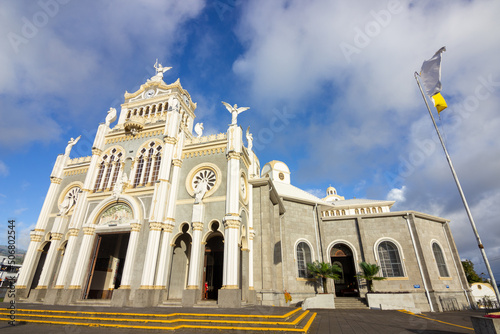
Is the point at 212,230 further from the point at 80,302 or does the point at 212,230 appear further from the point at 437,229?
the point at 437,229

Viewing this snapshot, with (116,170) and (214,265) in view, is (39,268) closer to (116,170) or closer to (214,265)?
(116,170)

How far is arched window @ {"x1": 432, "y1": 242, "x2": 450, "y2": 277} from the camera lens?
22.1m

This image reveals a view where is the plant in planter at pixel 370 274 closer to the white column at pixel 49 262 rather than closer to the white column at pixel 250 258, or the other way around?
the white column at pixel 250 258

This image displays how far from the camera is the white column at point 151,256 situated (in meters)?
15.3

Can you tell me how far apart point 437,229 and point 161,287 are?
998 inches

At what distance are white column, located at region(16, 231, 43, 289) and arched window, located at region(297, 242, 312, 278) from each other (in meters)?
21.9

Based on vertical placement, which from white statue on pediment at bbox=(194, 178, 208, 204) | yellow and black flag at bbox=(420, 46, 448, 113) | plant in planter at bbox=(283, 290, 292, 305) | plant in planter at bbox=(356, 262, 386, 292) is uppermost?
yellow and black flag at bbox=(420, 46, 448, 113)

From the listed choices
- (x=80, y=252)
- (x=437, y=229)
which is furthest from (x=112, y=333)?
(x=437, y=229)

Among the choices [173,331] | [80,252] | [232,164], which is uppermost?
[232,164]

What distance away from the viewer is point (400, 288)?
21062 millimetres

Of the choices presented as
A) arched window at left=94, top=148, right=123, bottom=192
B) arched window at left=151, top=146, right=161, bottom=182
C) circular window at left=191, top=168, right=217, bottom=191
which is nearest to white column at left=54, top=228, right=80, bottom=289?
arched window at left=94, top=148, right=123, bottom=192

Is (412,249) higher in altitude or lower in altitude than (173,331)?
higher

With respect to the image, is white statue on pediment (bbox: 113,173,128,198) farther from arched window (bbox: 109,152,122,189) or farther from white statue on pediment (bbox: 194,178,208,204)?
white statue on pediment (bbox: 194,178,208,204)

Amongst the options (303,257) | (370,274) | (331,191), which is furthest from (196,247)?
(331,191)
